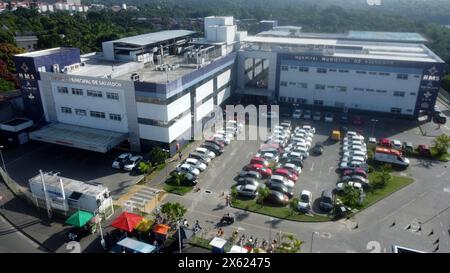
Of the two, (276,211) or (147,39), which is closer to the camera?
(276,211)

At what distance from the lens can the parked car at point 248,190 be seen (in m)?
34.9

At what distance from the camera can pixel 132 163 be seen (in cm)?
4034

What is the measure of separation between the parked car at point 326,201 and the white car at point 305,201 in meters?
1.12

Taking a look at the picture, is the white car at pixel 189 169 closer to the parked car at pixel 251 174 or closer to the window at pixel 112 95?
the parked car at pixel 251 174

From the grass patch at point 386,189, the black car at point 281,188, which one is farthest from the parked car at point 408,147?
the black car at point 281,188

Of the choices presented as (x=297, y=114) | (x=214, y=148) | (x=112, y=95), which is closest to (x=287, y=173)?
(x=214, y=148)

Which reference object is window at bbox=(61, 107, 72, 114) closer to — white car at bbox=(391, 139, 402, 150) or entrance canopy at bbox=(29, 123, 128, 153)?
entrance canopy at bbox=(29, 123, 128, 153)

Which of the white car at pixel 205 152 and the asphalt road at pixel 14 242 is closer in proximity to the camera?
the asphalt road at pixel 14 242

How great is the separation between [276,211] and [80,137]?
980 inches

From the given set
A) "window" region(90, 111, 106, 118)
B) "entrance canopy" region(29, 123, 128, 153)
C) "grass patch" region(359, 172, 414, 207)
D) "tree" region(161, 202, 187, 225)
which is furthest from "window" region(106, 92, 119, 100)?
"grass patch" region(359, 172, 414, 207)

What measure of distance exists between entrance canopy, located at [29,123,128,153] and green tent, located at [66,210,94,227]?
11.1 m

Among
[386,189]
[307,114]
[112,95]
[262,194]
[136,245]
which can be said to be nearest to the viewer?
[136,245]

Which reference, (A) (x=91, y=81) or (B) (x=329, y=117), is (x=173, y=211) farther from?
(B) (x=329, y=117)

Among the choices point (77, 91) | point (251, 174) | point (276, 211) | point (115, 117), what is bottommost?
point (276, 211)
